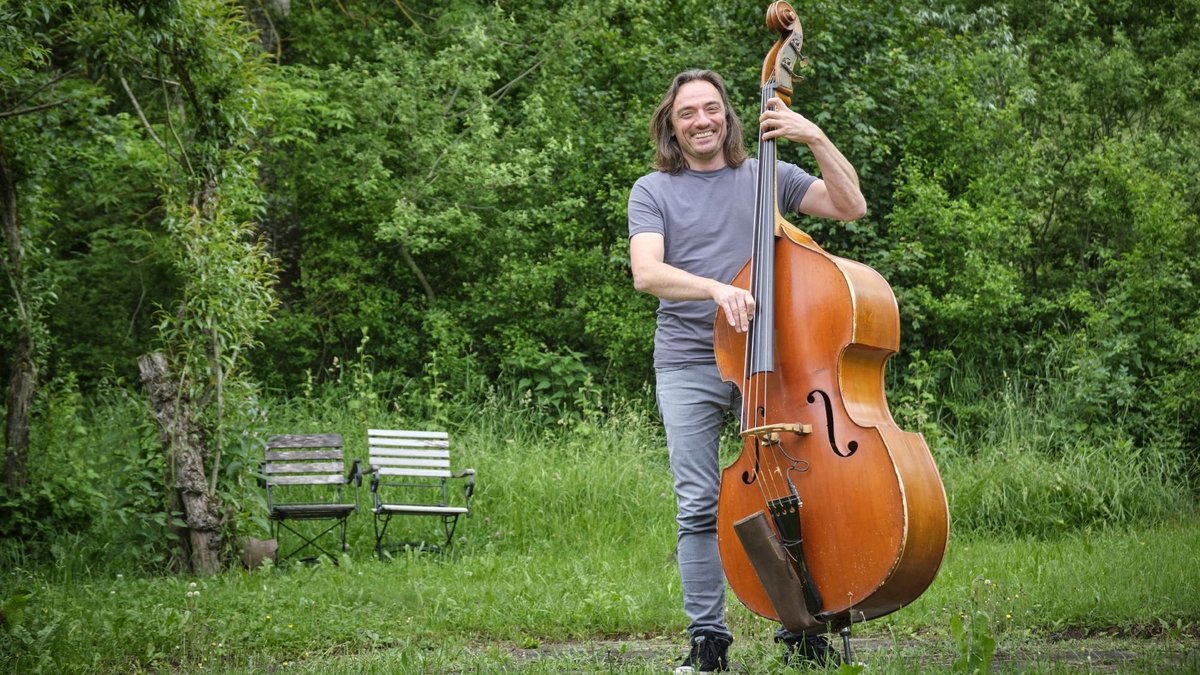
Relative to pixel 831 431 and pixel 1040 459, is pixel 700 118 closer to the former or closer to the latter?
pixel 831 431

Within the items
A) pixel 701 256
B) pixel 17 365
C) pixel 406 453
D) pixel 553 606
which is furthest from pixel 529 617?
pixel 17 365

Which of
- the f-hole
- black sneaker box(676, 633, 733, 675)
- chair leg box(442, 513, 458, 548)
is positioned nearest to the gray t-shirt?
the f-hole

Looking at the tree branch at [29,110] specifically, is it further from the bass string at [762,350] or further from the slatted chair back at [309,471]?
the bass string at [762,350]

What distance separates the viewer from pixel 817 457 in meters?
3.52

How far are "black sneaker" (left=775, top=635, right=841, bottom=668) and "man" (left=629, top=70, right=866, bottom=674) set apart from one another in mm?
12

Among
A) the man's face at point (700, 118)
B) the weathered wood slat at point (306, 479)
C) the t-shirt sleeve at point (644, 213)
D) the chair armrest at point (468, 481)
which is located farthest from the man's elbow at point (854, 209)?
the weathered wood slat at point (306, 479)

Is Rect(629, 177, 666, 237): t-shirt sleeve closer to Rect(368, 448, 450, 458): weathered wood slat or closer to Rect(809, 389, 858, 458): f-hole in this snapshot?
Rect(809, 389, 858, 458): f-hole

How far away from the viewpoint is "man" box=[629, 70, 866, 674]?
13.0ft

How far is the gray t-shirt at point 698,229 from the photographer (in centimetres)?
404

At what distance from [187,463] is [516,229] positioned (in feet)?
20.4

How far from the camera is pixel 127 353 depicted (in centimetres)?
1316

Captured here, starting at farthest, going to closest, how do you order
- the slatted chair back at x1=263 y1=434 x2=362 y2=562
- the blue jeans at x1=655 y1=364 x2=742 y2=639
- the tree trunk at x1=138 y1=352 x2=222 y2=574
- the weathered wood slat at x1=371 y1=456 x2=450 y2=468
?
1. the weathered wood slat at x1=371 y1=456 x2=450 y2=468
2. the slatted chair back at x1=263 y1=434 x2=362 y2=562
3. the tree trunk at x1=138 y1=352 x2=222 y2=574
4. the blue jeans at x1=655 y1=364 x2=742 y2=639

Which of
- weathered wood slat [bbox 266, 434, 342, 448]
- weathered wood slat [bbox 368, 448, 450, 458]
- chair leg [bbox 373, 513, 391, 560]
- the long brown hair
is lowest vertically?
chair leg [bbox 373, 513, 391, 560]

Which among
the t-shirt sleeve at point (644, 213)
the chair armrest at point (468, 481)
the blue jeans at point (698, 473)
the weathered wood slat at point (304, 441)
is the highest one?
the t-shirt sleeve at point (644, 213)
